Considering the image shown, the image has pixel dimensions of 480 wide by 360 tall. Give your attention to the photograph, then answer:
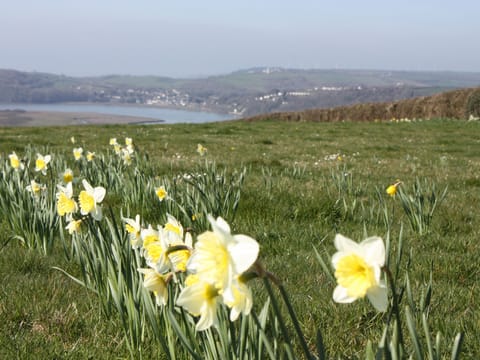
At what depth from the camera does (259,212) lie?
505 cm

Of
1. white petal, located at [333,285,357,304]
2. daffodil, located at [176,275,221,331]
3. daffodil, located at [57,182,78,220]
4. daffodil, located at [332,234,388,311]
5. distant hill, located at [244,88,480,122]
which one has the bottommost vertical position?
distant hill, located at [244,88,480,122]

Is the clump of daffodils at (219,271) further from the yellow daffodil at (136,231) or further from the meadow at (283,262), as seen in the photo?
the yellow daffodil at (136,231)

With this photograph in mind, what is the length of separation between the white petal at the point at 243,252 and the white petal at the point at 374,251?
215 millimetres

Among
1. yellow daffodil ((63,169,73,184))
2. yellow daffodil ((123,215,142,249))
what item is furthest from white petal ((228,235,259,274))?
yellow daffodil ((63,169,73,184))

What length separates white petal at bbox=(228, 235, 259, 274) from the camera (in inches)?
41.7

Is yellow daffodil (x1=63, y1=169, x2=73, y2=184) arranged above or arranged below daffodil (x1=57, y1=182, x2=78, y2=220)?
below

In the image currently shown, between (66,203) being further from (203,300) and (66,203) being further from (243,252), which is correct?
(243,252)

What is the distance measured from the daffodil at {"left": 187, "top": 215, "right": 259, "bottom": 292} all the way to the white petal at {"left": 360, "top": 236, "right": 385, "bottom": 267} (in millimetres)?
215

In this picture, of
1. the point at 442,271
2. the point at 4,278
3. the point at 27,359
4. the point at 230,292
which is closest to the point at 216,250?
the point at 230,292

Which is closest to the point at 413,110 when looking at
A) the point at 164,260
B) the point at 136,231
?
the point at 136,231

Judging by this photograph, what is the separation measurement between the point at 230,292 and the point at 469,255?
3.14 metres

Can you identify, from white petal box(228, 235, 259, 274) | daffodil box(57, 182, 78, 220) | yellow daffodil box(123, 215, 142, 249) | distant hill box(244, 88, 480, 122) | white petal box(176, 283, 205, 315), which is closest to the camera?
white petal box(228, 235, 259, 274)

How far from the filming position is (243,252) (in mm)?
1075

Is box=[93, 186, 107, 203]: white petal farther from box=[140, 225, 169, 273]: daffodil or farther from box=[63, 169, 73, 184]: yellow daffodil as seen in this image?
box=[63, 169, 73, 184]: yellow daffodil
